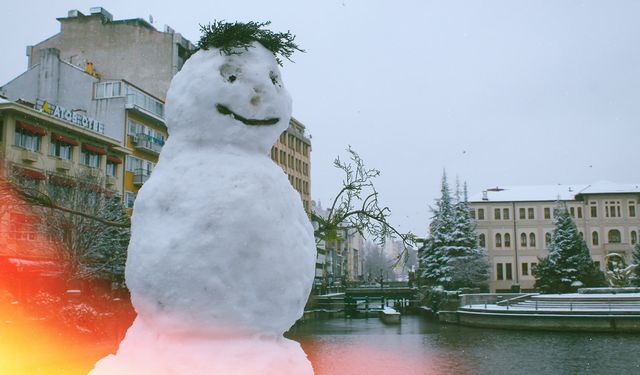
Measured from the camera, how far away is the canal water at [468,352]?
1756 centimetres

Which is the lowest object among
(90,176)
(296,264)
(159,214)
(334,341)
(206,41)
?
(334,341)

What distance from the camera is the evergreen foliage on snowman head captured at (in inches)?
163

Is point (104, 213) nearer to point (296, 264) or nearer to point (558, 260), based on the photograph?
point (296, 264)

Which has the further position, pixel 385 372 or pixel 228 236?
pixel 385 372

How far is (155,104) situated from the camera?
3931 cm

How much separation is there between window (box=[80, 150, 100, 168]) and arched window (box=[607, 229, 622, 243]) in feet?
170

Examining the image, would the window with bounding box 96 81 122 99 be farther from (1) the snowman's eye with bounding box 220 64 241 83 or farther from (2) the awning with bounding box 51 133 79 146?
(1) the snowman's eye with bounding box 220 64 241 83

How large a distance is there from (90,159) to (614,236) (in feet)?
173

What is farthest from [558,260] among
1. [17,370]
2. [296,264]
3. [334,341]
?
[296,264]

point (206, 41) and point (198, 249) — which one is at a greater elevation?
point (206, 41)

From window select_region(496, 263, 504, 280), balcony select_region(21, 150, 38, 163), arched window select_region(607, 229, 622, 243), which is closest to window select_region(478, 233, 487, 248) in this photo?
window select_region(496, 263, 504, 280)

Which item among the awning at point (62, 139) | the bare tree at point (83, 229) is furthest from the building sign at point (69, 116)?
the bare tree at point (83, 229)

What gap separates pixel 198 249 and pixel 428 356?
1819 cm

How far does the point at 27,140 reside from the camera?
95.2 ft
